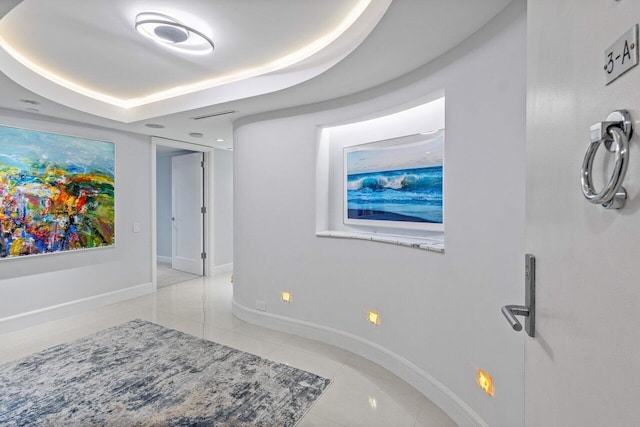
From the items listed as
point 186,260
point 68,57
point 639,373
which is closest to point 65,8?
point 68,57

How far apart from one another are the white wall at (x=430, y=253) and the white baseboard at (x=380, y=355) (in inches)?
0.5

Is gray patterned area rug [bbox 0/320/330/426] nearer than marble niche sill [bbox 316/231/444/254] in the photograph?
Yes

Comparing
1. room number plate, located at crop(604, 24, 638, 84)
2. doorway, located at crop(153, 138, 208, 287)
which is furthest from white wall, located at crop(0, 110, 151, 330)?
room number plate, located at crop(604, 24, 638, 84)

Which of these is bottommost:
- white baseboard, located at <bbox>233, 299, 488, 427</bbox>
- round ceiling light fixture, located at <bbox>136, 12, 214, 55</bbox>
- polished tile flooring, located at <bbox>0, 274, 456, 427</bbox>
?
polished tile flooring, located at <bbox>0, 274, 456, 427</bbox>

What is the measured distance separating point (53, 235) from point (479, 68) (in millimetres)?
4422

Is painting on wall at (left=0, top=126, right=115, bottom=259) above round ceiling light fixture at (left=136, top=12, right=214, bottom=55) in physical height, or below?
below

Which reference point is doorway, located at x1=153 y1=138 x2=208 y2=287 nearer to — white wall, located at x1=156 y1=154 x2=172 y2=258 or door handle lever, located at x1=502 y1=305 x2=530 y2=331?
white wall, located at x1=156 y1=154 x2=172 y2=258

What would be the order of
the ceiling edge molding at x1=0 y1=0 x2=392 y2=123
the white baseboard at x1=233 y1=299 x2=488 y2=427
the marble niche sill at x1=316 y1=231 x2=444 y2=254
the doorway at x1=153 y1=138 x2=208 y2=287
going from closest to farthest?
the white baseboard at x1=233 y1=299 x2=488 y2=427 < the ceiling edge molding at x1=0 y1=0 x2=392 y2=123 < the marble niche sill at x1=316 y1=231 x2=444 y2=254 < the doorway at x1=153 y1=138 x2=208 y2=287

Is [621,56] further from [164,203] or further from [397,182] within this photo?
[164,203]

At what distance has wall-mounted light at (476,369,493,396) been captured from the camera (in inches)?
66.8

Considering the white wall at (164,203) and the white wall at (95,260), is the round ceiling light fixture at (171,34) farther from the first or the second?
the white wall at (164,203)

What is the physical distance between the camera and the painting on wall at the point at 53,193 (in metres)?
3.33

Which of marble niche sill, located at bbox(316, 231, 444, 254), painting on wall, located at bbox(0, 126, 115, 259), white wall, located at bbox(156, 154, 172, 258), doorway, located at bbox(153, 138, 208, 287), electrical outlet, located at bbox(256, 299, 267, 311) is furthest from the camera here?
white wall, located at bbox(156, 154, 172, 258)

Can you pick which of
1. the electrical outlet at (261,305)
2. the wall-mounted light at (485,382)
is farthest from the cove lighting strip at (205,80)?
the electrical outlet at (261,305)
